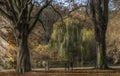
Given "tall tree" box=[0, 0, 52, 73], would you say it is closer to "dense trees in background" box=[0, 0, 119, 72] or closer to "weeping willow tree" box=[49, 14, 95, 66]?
"dense trees in background" box=[0, 0, 119, 72]

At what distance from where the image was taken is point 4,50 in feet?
148

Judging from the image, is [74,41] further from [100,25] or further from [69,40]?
[100,25]

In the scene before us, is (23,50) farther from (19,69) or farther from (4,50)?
(4,50)

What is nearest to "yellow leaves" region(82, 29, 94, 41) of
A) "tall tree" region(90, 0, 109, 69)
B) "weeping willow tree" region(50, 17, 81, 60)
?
"weeping willow tree" region(50, 17, 81, 60)

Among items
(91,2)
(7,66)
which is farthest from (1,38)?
(91,2)

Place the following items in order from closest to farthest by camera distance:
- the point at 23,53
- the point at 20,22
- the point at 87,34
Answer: the point at 20,22, the point at 23,53, the point at 87,34

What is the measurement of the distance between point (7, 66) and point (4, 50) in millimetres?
3911

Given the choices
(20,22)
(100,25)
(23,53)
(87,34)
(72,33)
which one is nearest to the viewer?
(20,22)

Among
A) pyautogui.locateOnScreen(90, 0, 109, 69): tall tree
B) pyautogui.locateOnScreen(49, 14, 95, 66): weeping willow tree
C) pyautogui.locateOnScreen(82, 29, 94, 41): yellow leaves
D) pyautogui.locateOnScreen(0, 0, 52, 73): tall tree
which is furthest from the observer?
pyautogui.locateOnScreen(82, 29, 94, 41): yellow leaves

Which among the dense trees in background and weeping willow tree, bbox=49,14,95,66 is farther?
weeping willow tree, bbox=49,14,95,66

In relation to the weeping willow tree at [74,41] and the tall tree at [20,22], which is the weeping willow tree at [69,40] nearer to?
the weeping willow tree at [74,41]

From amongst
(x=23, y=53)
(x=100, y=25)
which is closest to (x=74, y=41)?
(x=100, y=25)

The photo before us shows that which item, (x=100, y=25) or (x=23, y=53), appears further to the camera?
(x=100, y=25)

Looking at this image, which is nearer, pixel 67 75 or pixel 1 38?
pixel 67 75
